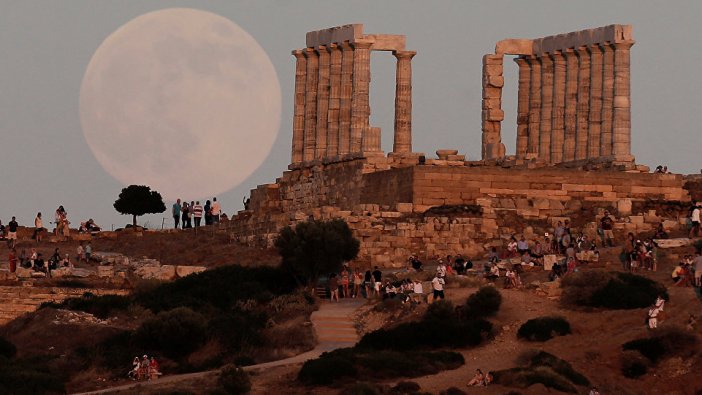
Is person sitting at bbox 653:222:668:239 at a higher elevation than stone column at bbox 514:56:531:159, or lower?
lower

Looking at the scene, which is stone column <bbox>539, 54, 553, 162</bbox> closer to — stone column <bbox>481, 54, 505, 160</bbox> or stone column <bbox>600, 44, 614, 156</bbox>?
stone column <bbox>481, 54, 505, 160</bbox>

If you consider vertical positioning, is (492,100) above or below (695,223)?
above

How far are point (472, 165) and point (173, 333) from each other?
23577 mm

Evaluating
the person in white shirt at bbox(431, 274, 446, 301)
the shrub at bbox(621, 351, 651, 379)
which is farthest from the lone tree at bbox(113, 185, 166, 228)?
the shrub at bbox(621, 351, 651, 379)

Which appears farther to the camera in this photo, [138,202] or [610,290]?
[138,202]

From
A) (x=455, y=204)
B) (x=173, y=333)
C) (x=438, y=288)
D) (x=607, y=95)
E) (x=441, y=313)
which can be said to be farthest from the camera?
(x=607, y=95)

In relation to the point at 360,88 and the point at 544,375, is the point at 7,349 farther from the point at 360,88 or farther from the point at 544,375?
the point at 360,88

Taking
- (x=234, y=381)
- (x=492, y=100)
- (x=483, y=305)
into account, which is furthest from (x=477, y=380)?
(x=492, y=100)

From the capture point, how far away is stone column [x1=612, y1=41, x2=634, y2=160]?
9106 cm

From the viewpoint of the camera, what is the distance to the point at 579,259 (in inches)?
2854

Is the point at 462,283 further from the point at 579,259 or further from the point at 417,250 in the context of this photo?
the point at 417,250

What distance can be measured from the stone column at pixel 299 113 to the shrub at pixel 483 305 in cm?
2854

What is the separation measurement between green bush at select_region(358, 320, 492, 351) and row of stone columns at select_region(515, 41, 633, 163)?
81.4ft

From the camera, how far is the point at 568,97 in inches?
3686
